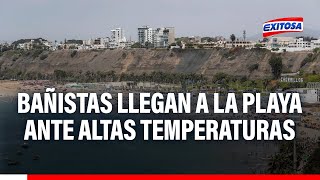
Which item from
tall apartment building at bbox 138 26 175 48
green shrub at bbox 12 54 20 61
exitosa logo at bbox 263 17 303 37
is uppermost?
tall apartment building at bbox 138 26 175 48

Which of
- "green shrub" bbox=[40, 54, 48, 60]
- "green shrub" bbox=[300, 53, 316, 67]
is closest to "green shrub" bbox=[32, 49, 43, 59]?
"green shrub" bbox=[40, 54, 48, 60]

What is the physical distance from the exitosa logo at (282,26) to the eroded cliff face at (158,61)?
84.5ft

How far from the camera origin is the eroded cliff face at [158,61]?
40562 millimetres

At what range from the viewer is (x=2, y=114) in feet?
93.7

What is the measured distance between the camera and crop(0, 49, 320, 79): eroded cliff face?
1597 inches

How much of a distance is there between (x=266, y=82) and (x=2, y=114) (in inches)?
551

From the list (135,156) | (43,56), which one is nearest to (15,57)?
(43,56)

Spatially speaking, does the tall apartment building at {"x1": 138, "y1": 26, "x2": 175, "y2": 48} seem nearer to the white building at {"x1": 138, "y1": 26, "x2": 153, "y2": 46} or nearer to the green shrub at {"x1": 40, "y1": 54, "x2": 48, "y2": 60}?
the white building at {"x1": 138, "y1": 26, "x2": 153, "y2": 46}

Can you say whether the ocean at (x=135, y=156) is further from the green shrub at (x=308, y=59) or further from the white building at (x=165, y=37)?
the white building at (x=165, y=37)

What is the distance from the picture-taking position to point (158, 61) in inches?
1891

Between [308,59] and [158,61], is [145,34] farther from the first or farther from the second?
[308,59]

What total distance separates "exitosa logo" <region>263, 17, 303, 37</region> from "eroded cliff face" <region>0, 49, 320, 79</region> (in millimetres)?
25744

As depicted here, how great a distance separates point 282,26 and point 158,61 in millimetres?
38335

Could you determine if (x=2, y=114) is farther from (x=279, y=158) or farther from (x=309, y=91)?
(x=279, y=158)
